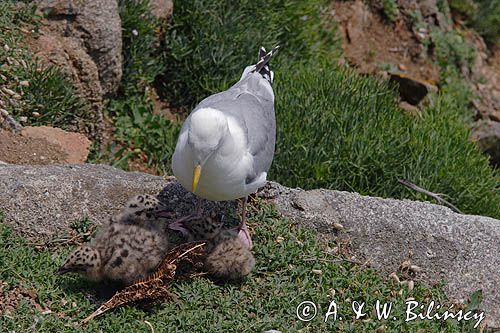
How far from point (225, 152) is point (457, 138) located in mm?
3517

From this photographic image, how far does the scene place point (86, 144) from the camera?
6.43 m

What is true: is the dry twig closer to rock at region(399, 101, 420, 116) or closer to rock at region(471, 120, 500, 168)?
rock at region(399, 101, 420, 116)

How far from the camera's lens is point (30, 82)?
6.53 m

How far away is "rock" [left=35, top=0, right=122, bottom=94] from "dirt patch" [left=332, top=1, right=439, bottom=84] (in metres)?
3.40

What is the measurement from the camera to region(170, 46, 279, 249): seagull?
180 inches

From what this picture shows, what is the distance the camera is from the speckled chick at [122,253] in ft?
14.7

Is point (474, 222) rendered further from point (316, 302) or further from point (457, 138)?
point (457, 138)

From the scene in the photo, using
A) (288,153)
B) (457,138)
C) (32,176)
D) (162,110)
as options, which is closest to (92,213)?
(32,176)

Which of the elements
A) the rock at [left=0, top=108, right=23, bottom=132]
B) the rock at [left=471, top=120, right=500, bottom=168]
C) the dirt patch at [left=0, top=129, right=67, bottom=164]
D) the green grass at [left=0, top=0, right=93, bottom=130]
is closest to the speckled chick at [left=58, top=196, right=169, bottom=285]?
the dirt patch at [left=0, top=129, right=67, bottom=164]

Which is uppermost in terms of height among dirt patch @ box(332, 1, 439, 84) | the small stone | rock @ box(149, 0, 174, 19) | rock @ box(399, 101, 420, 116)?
rock @ box(149, 0, 174, 19)

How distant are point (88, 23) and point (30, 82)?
733mm

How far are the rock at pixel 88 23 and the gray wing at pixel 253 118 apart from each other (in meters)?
1.69

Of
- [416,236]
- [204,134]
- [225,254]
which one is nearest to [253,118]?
[204,134]
